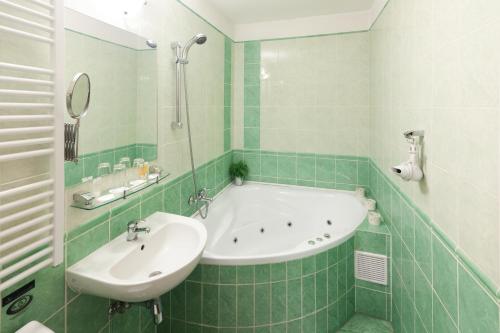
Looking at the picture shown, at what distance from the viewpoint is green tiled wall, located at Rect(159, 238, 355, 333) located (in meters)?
1.82

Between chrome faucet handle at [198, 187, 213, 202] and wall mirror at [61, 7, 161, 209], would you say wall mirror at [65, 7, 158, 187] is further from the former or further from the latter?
chrome faucet handle at [198, 187, 213, 202]

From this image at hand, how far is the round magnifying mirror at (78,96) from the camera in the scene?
118cm

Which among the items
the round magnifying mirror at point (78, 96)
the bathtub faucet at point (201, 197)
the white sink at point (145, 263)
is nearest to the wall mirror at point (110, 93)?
the round magnifying mirror at point (78, 96)

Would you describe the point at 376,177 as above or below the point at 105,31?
below

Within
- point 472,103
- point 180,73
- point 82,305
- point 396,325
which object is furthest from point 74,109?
point 396,325

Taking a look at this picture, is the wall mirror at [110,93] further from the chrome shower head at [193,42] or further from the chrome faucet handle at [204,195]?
the chrome faucet handle at [204,195]

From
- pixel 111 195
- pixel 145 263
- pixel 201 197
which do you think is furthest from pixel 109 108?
pixel 201 197

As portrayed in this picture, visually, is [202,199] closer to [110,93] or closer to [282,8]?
[110,93]

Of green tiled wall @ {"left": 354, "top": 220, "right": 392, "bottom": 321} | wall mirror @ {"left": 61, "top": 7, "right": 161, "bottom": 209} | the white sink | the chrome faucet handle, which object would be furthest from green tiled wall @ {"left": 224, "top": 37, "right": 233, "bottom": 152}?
green tiled wall @ {"left": 354, "top": 220, "right": 392, "bottom": 321}

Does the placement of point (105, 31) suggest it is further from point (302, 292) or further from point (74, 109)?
point (302, 292)

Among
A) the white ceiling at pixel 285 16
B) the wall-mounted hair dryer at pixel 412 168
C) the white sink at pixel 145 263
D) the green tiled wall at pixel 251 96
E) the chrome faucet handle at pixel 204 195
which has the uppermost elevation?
the white ceiling at pixel 285 16

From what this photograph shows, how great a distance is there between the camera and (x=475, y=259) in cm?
95

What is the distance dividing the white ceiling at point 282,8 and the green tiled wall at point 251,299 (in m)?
2.19

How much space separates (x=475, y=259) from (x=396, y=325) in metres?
1.31
